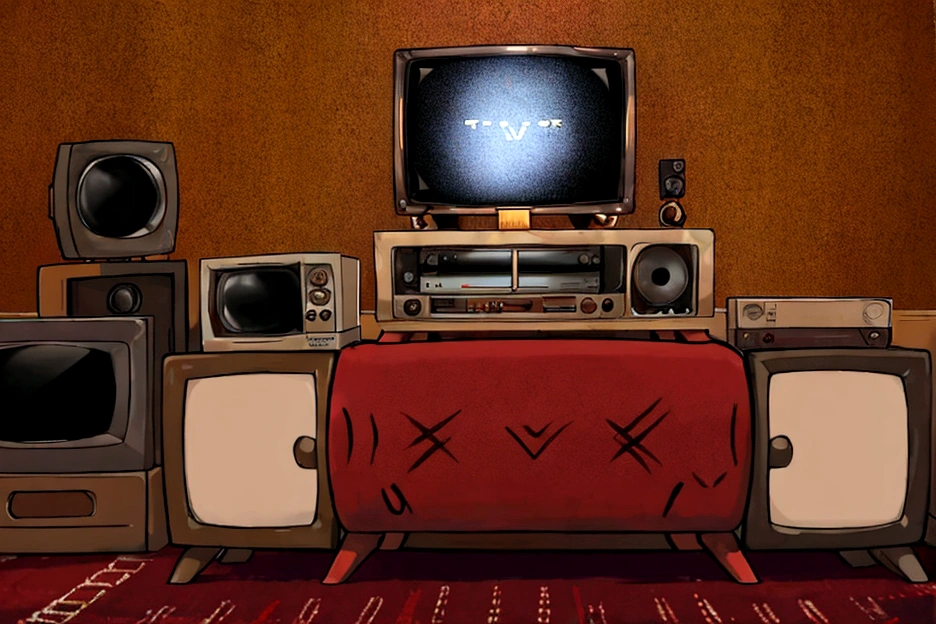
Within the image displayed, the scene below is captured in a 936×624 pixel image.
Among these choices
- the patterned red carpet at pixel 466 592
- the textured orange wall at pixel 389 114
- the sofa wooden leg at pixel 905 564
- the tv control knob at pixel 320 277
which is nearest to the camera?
the patterned red carpet at pixel 466 592

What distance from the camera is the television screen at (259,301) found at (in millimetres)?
1337

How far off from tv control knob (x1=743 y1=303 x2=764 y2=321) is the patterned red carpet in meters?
0.51

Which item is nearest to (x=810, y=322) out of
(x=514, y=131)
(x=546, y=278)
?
(x=546, y=278)

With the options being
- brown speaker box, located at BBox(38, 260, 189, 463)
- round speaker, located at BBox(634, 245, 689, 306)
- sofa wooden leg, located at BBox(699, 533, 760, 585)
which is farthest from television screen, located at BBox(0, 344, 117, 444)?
sofa wooden leg, located at BBox(699, 533, 760, 585)

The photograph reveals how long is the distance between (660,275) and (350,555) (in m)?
0.85

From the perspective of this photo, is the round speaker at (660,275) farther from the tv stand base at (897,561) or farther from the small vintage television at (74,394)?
the small vintage television at (74,394)

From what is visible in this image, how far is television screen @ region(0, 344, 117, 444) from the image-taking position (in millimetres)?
1268

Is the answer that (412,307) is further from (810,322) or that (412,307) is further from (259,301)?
(810,322)

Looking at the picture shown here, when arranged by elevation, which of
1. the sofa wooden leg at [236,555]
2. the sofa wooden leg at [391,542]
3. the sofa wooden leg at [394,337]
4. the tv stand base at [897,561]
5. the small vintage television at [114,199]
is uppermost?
the small vintage television at [114,199]

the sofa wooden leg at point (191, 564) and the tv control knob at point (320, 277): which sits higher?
the tv control knob at point (320, 277)

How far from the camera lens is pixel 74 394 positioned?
4.17 feet

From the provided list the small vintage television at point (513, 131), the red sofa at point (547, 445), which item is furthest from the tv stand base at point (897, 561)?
the small vintage television at point (513, 131)

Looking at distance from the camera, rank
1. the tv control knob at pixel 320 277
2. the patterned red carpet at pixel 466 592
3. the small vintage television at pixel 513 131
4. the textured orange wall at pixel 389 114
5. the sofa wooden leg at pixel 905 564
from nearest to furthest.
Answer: the patterned red carpet at pixel 466 592 → the sofa wooden leg at pixel 905 564 → the tv control knob at pixel 320 277 → the small vintage television at pixel 513 131 → the textured orange wall at pixel 389 114

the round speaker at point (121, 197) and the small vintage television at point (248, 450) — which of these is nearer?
the small vintage television at point (248, 450)
